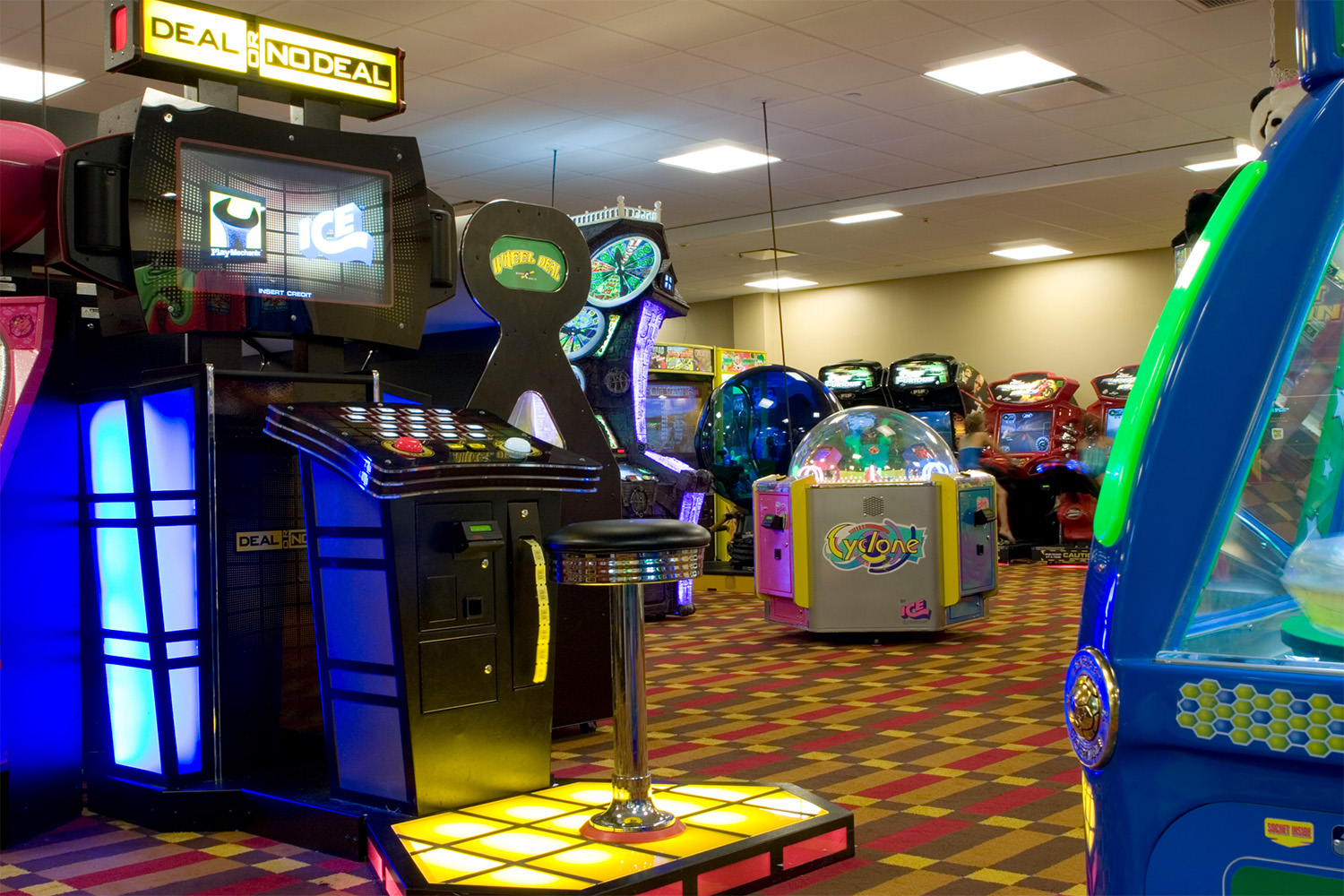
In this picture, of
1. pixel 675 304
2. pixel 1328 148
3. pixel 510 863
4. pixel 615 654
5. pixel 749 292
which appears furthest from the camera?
pixel 749 292

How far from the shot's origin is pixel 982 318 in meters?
15.1

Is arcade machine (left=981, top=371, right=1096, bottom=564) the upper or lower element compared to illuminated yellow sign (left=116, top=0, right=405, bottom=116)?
lower

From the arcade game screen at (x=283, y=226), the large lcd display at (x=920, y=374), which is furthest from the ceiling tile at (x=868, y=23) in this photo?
the large lcd display at (x=920, y=374)

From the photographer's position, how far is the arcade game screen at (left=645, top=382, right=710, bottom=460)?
10773 mm

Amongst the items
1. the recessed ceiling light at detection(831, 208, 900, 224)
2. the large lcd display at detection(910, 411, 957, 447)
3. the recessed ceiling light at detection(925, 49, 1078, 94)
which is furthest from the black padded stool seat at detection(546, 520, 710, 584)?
the large lcd display at detection(910, 411, 957, 447)

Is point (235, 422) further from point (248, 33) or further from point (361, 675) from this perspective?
point (248, 33)

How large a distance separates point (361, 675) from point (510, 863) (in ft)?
1.99

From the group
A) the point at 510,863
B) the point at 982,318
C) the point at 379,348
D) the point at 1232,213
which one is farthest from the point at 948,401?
the point at 1232,213

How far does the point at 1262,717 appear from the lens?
0.97 metres

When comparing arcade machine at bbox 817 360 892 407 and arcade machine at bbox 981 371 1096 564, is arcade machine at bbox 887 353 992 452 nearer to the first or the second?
arcade machine at bbox 817 360 892 407

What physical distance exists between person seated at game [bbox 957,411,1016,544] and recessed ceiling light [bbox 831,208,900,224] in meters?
2.06

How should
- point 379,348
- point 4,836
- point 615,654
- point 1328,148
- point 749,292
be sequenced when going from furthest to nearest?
point 749,292, point 379,348, point 4,836, point 615,654, point 1328,148

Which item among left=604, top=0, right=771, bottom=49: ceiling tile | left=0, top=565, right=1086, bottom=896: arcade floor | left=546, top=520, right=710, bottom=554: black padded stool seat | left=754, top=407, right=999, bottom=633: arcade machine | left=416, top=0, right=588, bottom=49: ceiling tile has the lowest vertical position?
left=0, top=565, right=1086, bottom=896: arcade floor

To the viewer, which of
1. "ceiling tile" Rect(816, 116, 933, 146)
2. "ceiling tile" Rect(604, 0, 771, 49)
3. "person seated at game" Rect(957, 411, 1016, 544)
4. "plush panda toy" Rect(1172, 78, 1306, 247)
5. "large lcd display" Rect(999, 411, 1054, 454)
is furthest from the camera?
"large lcd display" Rect(999, 411, 1054, 454)
